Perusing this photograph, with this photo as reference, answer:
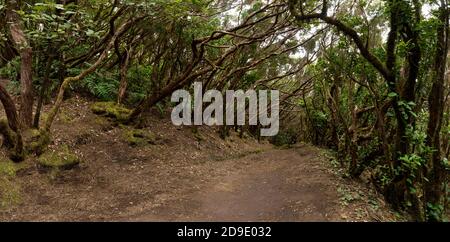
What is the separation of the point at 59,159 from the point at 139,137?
3.01 metres

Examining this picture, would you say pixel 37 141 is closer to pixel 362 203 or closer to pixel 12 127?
pixel 12 127

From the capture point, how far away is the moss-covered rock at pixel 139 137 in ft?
32.6

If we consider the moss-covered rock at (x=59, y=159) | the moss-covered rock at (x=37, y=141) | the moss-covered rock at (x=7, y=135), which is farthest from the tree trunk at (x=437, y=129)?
the moss-covered rock at (x=7, y=135)

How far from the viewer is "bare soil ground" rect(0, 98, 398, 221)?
5.98 meters

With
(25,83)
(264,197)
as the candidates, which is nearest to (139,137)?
(25,83)

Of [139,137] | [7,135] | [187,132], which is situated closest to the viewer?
[7,135]

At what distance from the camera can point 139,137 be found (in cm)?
1036

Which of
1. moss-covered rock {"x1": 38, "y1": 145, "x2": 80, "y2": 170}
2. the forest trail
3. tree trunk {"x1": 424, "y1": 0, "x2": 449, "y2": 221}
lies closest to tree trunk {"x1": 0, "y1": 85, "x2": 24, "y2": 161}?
moss-covered rock {"x1": 38, "y1": 145, "x2": 80, "y2": 170}

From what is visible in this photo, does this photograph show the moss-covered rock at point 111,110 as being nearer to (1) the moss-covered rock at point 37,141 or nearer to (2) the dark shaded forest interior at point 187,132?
(2) the dark shaded forest interior at point 187,132

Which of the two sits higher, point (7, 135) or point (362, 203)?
point (7, 135)

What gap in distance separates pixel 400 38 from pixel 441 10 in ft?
2.68

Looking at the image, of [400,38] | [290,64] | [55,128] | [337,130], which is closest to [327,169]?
[337,130]
